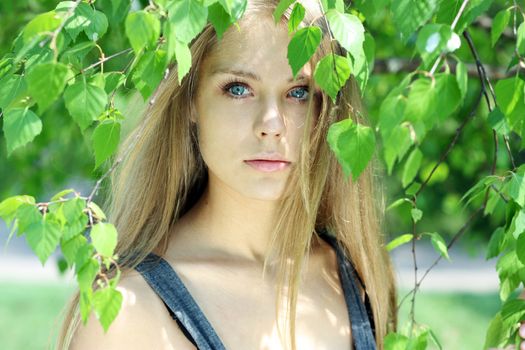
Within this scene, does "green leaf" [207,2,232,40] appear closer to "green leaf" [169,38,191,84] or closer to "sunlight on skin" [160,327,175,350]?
"green leaf" [169,38,191,84]

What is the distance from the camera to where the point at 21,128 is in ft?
4.84

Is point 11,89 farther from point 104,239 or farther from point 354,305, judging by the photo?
point 354,305

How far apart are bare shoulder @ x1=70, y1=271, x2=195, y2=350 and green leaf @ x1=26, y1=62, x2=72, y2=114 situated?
70cm

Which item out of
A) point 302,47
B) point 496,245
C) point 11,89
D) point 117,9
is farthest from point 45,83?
point 496,245

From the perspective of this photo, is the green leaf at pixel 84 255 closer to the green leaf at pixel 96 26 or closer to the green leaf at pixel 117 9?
the green leaf at pixel 96 26

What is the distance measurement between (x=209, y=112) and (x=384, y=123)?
2.98ft

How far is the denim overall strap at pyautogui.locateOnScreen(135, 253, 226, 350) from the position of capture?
206 cm

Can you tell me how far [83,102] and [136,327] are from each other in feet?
2.19

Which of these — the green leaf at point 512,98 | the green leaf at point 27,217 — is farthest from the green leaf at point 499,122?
the green leaf at point 27,217

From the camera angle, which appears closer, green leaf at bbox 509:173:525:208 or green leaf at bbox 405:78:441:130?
green leaf at bbox 405:78:441:130

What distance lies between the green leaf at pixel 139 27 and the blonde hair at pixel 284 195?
721mm

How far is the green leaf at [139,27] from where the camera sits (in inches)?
53.0

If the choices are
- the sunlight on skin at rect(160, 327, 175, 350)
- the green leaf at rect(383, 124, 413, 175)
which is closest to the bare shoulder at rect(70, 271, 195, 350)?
the sunlight on skin at rect(160, 327, 175, 350)

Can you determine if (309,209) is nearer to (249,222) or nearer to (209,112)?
(249,222)
